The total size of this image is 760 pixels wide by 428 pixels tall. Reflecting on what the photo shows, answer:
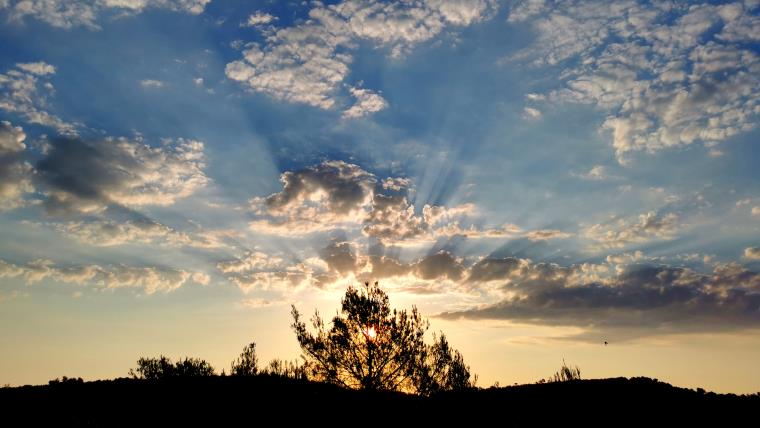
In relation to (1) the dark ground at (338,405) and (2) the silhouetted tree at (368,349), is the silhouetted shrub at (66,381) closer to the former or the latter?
(1) the dark ground at (338,405)

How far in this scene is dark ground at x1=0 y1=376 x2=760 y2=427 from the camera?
16906 mm

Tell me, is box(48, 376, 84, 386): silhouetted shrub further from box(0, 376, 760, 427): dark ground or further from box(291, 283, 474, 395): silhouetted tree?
box(291, 283, 474, 395): silhouetted tree

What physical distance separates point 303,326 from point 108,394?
23.9 metres

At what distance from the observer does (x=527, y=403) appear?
21.2 metres

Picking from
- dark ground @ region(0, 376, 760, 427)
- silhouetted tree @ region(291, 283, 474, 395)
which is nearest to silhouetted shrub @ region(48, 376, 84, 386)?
dark ground @ region(0, 376, 760, 427)

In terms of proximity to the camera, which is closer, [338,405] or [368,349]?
[338,405]

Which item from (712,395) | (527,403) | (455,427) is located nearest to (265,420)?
(455,427)

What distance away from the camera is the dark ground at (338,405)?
666 inches

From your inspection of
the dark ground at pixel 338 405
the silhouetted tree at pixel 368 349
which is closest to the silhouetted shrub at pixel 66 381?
the dark ground at pixel 338 405

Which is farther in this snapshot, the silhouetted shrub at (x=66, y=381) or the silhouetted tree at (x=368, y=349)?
the silhouetted tree at (x=368, y=349)

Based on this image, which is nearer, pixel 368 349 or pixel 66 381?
pixel 66 381

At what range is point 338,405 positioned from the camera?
20.0m

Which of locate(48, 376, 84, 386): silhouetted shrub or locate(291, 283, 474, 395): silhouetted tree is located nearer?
locate(48, 376, 84, 386): silhouetted shrub

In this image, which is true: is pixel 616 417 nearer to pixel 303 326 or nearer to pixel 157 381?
pixel 157 381
